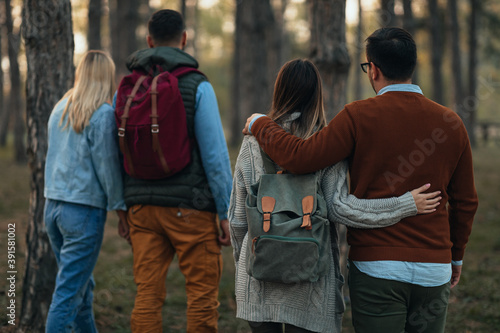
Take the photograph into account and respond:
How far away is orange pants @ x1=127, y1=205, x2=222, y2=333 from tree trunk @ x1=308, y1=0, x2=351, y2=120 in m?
2.43

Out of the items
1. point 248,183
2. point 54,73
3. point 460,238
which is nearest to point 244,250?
point 248,183

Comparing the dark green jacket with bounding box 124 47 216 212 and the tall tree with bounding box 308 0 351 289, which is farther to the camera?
the tall tree with bounding box 308 0 351 289

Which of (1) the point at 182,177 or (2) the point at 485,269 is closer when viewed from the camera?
(1) the point at 182,177

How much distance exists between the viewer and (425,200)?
253 centimetres

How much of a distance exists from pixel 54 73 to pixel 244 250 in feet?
7.98

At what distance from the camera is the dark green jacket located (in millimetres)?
3490

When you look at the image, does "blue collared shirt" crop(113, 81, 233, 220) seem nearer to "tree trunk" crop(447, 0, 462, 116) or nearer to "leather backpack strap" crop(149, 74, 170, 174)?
"leather backpack strap" crop(149, 74, 170, 174)

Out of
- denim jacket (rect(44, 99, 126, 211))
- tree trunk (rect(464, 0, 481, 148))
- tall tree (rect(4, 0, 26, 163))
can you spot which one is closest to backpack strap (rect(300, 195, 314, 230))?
denim jacket (rect(44, 99, 126, 211))

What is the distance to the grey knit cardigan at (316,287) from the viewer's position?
104 inches

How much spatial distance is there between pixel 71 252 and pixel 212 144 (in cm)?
117

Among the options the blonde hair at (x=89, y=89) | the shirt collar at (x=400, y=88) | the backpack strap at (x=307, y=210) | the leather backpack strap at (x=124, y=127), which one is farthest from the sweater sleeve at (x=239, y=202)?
the blonde hair at (x=89, y=89)

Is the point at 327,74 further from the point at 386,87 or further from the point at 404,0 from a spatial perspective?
the point at 404,0

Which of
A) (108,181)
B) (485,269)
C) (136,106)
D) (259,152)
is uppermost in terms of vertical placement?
(136,106)

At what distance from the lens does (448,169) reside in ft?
8.59
